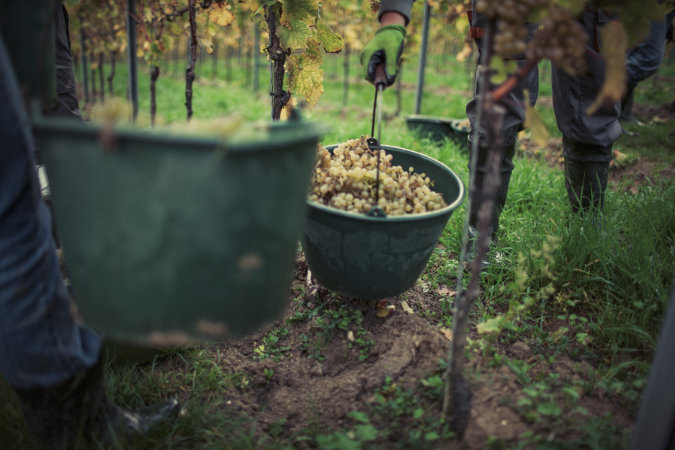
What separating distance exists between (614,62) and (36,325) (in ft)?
4.87

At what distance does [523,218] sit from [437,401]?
152 centimetres

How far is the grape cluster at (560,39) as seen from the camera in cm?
108

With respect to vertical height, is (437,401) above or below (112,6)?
below

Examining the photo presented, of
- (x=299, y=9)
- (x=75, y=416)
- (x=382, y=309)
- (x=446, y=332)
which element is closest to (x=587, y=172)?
(x=446, y=332)

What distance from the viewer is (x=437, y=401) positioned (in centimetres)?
147

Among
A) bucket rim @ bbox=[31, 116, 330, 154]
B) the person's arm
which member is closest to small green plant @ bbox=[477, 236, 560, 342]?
the person's arm

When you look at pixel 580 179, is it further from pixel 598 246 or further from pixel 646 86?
pixel 646 86

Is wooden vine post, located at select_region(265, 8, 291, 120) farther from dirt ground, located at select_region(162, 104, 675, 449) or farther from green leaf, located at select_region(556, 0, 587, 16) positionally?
green leaf, located at select_region(556, 0, 587, 16)

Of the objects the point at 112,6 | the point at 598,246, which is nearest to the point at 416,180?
the point at 598,246

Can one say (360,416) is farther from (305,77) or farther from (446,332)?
(305,77)

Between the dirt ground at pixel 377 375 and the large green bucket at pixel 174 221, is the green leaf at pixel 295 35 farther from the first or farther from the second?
the large green bucket at pixel 174 221

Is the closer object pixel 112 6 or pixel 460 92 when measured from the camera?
pixel 112 6

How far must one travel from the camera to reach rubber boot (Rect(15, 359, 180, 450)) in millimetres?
1193

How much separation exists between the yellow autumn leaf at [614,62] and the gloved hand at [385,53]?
60 cm
